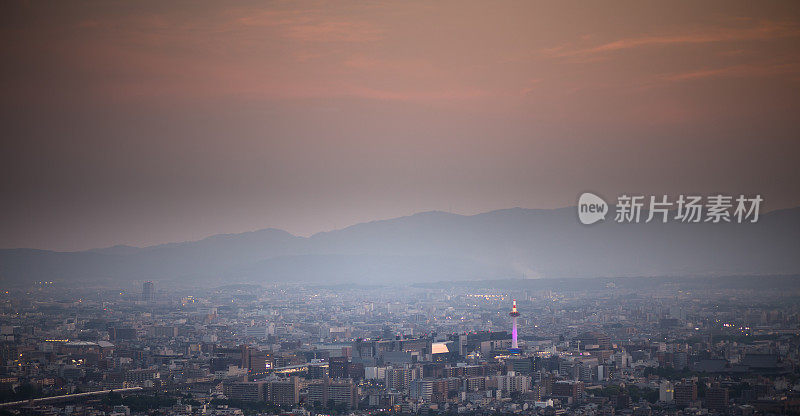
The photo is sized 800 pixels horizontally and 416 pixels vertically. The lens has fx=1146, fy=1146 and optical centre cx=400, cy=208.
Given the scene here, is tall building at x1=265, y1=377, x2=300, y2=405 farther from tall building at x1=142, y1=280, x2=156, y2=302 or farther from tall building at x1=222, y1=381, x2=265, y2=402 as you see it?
tall building at x1=142, y1=280, x2=156, y2=302

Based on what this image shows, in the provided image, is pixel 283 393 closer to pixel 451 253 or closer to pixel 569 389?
pixel 569 389

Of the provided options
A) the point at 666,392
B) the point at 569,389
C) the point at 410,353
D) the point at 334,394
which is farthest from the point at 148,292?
the point at 666,392

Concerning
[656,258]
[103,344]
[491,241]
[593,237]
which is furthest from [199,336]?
[491,241]

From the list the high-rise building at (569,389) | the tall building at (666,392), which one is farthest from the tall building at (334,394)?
the tall building at (666,392)

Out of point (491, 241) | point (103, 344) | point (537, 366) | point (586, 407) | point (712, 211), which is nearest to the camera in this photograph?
point (586, 407)

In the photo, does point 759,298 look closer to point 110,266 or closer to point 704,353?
point 704,353

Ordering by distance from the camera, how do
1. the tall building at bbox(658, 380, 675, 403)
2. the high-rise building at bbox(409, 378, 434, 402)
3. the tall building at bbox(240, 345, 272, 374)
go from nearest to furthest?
the tall building at bbox(658, 380, 675, 403)
the high-rise building at bbox(409, 378, 434, 402)
the tall building at bbox(240, 345, 272, 374)

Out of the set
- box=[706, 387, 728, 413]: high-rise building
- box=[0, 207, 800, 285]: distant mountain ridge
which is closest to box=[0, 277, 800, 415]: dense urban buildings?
box=[706, 387, 728, 413]: high-rise building

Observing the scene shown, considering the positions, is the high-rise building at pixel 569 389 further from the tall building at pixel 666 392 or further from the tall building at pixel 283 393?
the tall building at pixel 283 393
